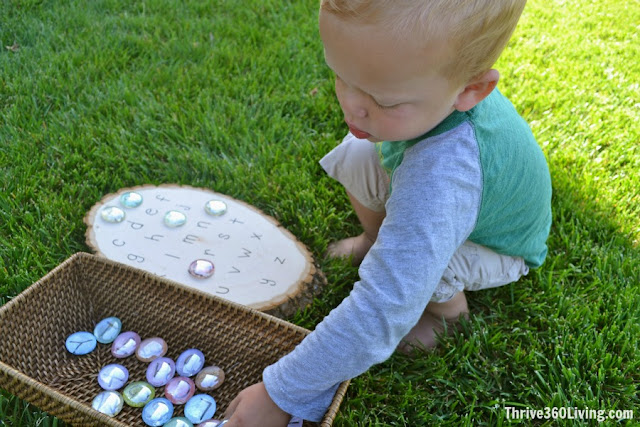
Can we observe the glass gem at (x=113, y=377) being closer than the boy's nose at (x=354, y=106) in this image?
No

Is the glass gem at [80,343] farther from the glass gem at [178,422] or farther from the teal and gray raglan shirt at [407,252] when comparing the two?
the teal and gray raglan shirt at [407,252]

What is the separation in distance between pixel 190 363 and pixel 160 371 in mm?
72

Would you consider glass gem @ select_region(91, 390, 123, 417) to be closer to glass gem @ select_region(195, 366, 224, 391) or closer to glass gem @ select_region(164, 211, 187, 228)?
glass gem @ select_region(195, 366, 224, 391)

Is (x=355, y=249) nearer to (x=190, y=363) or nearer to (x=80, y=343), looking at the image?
(x=190, y=363)

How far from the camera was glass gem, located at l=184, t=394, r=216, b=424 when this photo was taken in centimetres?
129

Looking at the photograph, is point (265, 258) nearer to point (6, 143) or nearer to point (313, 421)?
point (313, 421)

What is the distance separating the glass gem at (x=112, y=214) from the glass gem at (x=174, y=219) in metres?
0.13

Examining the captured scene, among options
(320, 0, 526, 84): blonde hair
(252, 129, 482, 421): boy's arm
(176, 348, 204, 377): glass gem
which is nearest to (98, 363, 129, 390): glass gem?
(176, 348, 204, 377): glass gem

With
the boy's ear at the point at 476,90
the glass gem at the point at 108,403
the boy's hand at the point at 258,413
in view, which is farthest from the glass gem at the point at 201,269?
the boy's ear at the point at 476,90

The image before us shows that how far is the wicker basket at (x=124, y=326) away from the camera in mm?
1274

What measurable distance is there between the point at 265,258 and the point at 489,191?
731 mm

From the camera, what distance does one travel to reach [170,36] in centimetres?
268

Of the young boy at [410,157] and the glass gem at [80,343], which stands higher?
the young boy at [410,157]

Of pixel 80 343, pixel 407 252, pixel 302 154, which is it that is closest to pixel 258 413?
pixel 407 252
